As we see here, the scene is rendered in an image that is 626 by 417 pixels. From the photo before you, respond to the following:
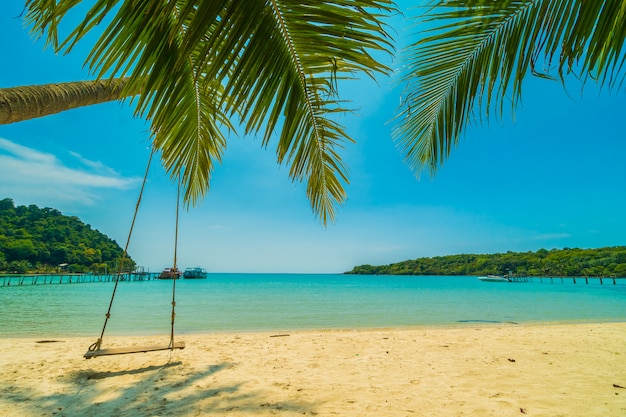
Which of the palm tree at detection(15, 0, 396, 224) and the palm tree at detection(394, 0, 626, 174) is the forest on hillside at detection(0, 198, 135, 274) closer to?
the palm tree at detection(15, 0, 396, 224)

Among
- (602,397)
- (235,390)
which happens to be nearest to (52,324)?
(235,390)

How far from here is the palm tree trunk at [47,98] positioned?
1.84 m

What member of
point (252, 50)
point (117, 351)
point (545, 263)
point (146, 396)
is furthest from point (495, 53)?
point (545, 263)

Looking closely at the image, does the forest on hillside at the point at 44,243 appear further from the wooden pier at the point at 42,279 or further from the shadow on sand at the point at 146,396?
the shadow on sand at the point at 146,396

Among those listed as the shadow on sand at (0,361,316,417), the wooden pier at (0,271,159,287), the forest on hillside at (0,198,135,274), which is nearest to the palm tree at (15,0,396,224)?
the shadow on sand at (0,361,316,417)

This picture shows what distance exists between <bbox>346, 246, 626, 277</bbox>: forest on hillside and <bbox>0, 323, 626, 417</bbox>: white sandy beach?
75999 millimetres

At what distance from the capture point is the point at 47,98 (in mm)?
2076

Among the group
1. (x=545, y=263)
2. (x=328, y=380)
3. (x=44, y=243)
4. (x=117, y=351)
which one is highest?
(x=44, y=243)

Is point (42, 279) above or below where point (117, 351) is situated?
below

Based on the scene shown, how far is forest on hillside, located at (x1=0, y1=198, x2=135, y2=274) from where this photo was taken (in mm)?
50531

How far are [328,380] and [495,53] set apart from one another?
4137 millimetres

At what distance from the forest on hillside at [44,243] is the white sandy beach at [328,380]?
5836cm

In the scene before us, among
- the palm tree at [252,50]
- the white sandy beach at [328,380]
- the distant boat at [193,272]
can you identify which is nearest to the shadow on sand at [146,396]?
the white sandy beach at [328,380]

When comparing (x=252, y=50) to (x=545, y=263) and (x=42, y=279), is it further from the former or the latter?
(x=545, y=263)
